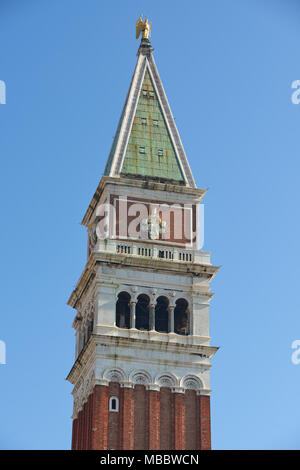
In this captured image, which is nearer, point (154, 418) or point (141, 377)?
point (154, 418)

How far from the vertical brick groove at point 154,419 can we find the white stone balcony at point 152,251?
10387 mm

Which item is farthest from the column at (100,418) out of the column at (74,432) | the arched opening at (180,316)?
the arched opening at (180,316)

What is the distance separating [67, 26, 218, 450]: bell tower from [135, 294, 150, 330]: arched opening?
0.07 metres

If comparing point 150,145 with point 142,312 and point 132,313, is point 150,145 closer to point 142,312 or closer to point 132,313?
point 142,312

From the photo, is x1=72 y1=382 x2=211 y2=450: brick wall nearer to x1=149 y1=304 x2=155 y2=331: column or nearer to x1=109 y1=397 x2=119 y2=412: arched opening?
x1=109 y1=397 x2=119 y2=412: arched opening

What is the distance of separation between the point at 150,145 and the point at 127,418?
74.6 ft

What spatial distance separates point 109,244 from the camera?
9131 cm

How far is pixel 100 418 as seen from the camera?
84688mm

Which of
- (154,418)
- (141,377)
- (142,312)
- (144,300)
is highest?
(144,300)

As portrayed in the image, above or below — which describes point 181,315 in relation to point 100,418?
above

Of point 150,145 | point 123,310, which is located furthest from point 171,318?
point 150,145

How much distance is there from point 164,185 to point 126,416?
18636mm

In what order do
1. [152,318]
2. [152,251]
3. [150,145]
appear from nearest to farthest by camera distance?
[152,318] < [152,251] < [150,145]

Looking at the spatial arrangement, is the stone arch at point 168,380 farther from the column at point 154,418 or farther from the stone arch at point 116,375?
the stone arch at point 116,375
